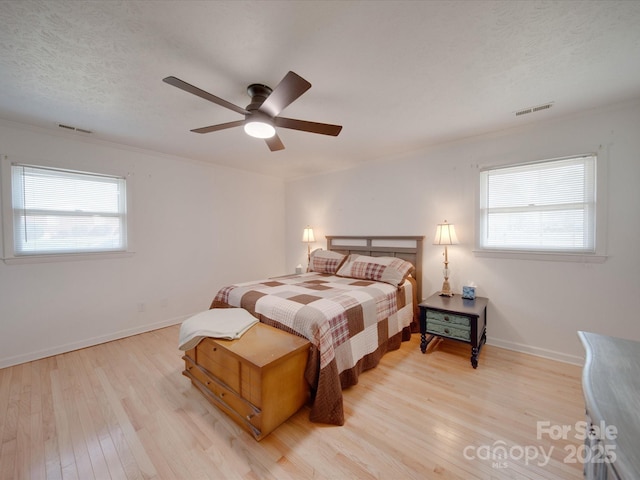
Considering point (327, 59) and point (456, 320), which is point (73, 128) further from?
point (456, 320)

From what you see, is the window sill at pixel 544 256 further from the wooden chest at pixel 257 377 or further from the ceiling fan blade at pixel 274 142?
the ceiling fan blade at pixel 274 142

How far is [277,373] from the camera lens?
5.15 feet

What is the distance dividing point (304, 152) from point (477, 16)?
2.34 meters

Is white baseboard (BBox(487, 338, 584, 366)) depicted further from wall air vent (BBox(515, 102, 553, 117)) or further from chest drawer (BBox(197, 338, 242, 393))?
chest drawer (BBox(197, 338, 242, 393))

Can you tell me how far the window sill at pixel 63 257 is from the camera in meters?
2.51

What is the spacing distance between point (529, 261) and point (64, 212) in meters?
5.07

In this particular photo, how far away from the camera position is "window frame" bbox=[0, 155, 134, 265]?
2.44 meters

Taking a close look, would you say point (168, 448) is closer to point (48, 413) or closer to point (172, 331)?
point (48, 413)

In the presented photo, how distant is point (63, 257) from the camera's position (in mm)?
2750

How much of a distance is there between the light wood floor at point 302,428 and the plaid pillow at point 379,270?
927 mm

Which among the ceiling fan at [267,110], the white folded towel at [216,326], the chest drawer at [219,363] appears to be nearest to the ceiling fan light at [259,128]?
the ceiling fan at [267,110]

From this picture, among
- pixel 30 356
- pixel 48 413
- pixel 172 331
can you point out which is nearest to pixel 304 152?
pixel 172 331

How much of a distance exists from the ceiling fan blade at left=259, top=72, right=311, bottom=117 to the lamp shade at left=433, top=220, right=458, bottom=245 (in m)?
2.19

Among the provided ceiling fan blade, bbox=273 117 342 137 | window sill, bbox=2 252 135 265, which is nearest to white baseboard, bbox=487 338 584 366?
ceiling fan blade, bbox=273 117 342 137
